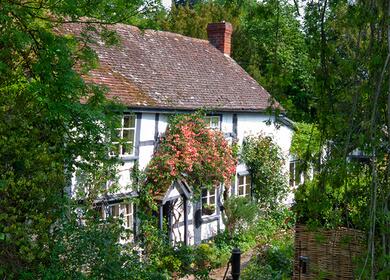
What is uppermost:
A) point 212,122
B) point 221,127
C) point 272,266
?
point 212,122

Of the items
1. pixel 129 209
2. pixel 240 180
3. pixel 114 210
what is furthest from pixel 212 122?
pixel 114 210

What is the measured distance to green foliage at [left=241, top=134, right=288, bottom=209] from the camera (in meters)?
17.8

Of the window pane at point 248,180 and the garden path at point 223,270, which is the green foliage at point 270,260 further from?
the window pane at point 248,180

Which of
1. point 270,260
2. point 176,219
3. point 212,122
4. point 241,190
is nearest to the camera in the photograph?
point 270,260

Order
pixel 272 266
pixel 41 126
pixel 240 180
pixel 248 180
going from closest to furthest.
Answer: pixel 41 126 < pixel 272 266 < pixel 240 180 < pixel 248 180

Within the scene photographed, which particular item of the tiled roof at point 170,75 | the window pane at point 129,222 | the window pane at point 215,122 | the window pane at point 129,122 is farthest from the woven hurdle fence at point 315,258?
the window pane at point 215,122

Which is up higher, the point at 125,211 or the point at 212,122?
the point at 212,122

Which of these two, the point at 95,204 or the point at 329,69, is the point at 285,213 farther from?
the point at 329,69

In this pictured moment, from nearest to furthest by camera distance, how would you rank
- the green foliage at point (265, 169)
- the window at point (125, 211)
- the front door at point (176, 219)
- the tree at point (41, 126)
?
the tree at point (41, 126) → the window at point (125, 211) → the front door at point (176, 219) → the green foliage at point (265, 169)

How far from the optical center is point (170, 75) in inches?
638

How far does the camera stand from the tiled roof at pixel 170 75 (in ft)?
45.0

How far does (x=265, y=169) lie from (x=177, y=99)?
4716 mm

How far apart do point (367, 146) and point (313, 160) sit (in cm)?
59

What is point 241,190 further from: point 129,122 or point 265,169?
point 129,122
